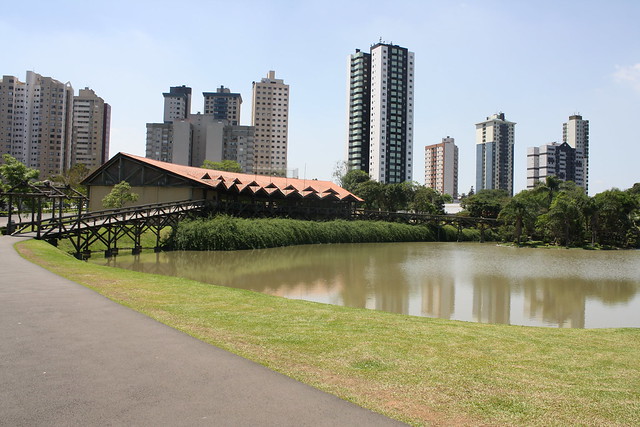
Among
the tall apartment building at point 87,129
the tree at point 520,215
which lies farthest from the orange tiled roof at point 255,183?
the tall apartment building at point 87,129

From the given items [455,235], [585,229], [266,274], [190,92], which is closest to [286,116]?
[190,92]

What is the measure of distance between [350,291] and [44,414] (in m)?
14.1

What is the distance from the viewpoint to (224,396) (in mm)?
4516

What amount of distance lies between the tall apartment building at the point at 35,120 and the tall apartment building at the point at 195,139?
20633 millimetres

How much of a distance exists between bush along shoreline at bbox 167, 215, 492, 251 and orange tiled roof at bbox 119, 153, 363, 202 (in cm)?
462

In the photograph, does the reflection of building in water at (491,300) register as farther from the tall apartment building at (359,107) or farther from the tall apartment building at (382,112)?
the tall apartment building at (359,107)

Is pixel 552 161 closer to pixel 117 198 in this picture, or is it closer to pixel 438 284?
pixel 117 198

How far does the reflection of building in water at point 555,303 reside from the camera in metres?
13.8

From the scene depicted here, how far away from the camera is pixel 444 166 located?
5974 inches

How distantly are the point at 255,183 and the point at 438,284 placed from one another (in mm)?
29367

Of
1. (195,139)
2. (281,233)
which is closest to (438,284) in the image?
(281,233)

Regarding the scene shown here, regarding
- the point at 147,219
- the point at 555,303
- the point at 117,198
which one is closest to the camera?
the point at 555,303

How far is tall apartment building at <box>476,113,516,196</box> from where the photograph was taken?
148750 millimetres

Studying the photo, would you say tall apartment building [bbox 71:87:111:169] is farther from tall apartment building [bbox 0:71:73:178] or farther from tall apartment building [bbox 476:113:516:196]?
tall apartment building [bbox 476:113:516:196]
